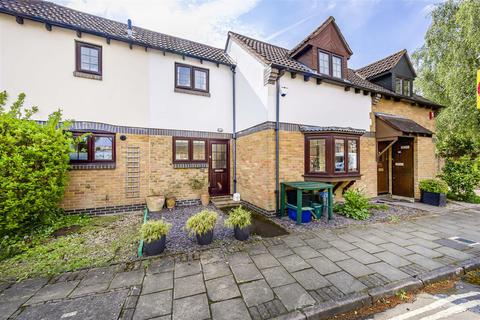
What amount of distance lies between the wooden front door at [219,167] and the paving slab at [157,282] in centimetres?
524

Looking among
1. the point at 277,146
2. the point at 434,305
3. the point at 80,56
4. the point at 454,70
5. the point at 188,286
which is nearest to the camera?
the point at 434,305

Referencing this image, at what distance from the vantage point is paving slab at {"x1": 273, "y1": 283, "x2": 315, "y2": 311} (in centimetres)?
255

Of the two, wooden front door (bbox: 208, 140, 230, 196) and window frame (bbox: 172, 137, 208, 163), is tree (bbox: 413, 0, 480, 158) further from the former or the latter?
window frame (bbox: 172, 137, 208, 163)

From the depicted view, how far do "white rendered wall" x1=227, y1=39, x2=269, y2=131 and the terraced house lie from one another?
0.15 ft

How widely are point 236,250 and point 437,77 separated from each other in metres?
18.5

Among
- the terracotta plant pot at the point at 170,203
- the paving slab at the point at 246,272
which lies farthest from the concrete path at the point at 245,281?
the terracotta plant pot at the point at 170,203

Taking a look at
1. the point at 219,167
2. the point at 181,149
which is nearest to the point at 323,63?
the point at 219,167

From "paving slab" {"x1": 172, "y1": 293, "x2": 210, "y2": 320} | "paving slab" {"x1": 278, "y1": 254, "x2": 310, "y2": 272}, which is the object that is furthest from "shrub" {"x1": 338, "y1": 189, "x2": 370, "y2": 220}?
"paving slab" {"x1": 172, "y1": 293, "x2": 210, "y2": 320}

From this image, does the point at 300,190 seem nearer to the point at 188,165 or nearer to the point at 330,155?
the point at 330,155

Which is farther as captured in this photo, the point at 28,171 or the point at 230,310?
the point at 28,171

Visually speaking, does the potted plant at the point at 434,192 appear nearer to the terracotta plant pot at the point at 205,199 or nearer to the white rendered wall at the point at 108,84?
the white rendered wall at the point at 108,84

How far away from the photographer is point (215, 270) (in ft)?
11.1

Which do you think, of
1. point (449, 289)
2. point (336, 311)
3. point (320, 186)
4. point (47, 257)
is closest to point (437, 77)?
point (320, 186)

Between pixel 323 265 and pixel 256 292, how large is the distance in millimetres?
1487
